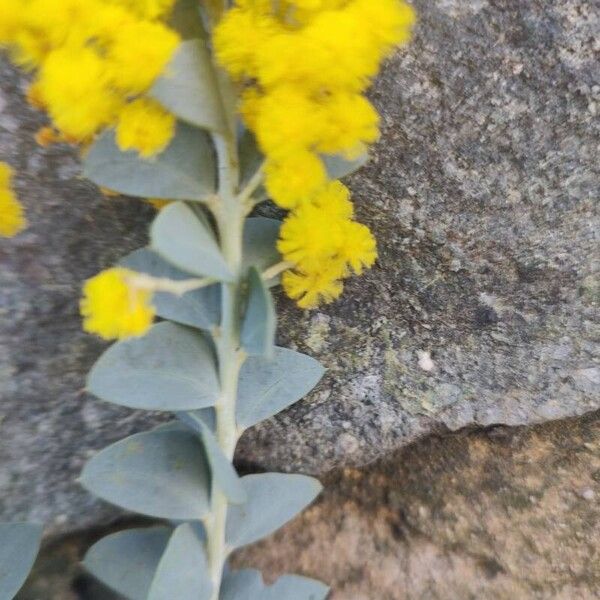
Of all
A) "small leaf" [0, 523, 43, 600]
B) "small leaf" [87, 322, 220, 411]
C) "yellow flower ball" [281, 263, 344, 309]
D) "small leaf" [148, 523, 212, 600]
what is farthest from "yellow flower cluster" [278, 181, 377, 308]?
"small leaf" [0, 523, 43, 600]

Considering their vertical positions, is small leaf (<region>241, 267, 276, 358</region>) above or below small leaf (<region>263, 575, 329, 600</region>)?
above

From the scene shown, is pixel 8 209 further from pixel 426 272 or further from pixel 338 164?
pixel 426 272

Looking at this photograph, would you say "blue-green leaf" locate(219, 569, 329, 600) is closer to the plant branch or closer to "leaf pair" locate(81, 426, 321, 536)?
"leaf pair" locate(81, 426, 321, 536)

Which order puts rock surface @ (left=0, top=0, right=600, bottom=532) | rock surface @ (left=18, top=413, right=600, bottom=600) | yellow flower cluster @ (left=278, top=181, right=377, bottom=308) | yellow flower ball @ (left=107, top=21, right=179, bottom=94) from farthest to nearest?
rock surface @ (left=18, top=413, right=600, bottom=600)
rock surface @ (left=0, top=0, right=600, bottom=532)
yellow flower cluster @ (left=278, top=181, right=377, bottom=308)
yellow flower ball @ (left=107, top=21, right=179, bottom=94)

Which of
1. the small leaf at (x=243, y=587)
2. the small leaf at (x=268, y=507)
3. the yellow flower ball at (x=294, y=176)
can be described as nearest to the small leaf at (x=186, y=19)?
the yellow flower ball at (x=294, y=176)

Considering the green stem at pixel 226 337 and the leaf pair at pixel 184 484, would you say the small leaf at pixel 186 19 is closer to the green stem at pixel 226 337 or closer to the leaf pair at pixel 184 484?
the green stem at pixel 226 337

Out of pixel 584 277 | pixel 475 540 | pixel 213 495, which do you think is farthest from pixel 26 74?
pixel 475 540
